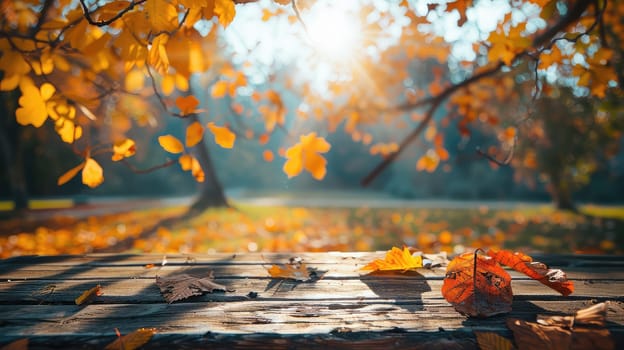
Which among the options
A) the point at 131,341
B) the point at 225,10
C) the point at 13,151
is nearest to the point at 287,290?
the point at 131,341

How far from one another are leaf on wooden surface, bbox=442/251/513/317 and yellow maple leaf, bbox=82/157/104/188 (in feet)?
3.72

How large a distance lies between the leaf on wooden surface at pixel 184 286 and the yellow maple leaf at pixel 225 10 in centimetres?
77

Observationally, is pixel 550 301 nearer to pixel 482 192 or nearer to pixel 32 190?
pixel 482 192

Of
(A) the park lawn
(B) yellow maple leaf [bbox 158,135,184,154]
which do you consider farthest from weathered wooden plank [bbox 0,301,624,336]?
(A) the park lawn

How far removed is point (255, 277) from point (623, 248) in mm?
5051

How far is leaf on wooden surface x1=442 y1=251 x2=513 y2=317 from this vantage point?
970 mm

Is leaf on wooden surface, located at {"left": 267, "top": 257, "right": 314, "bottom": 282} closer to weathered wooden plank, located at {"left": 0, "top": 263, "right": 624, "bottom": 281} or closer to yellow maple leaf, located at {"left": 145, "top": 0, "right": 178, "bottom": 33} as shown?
weathered wooden plank, located at {"left": 0, "top": 263, "right": 624, "bottom": 281}

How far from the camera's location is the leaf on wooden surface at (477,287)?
0.97m

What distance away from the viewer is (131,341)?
81cm

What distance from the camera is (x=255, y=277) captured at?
1.28 m

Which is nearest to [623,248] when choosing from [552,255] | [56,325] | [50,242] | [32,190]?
[552,255]

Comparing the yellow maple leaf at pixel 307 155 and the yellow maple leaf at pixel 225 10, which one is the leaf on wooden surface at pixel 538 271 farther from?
the yellow maple leaf at pixel 225 10

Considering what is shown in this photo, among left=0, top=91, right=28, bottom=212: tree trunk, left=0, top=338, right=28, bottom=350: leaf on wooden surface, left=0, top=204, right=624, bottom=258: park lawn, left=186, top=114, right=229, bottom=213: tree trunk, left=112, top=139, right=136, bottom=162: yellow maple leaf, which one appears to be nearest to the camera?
left=0, top=338, right=28, bottom=350: leaf on wooden surface

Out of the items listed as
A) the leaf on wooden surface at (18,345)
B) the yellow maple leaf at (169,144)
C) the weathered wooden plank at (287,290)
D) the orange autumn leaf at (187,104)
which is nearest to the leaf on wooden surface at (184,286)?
the weathered wooden plank at (287,290)
